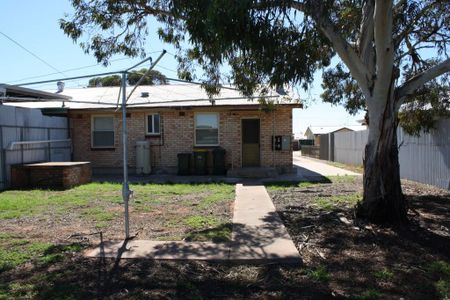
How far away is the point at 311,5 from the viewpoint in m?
6.56

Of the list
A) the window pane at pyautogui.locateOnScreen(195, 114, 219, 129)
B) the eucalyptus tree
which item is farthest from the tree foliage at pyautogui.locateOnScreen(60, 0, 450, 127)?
the window pane at pyautogui.locateOnScreen(195, 114, 219, 129)

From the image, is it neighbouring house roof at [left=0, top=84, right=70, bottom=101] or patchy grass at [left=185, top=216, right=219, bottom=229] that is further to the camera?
neighbouring house roof at [left=0, top=84, right=70, bottom=101]

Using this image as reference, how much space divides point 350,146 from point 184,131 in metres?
11.1

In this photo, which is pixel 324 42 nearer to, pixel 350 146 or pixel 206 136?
pixel 206 136

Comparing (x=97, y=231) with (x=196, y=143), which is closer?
(x=97, y=231)

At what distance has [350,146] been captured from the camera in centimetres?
2491

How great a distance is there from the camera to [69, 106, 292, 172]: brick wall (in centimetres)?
1758

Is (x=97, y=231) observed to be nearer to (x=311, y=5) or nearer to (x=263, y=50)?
(x=263, y=50)

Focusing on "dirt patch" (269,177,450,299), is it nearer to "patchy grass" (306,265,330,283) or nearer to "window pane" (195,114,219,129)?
"patchy grass" (306,265,330,283)

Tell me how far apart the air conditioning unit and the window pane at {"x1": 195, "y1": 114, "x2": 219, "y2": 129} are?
2.17m

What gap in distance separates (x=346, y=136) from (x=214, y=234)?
20363 millimetres

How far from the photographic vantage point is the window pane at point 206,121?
1800cm

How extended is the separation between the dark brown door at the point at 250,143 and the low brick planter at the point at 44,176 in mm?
6826

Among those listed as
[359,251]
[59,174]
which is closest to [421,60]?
[359,251]
